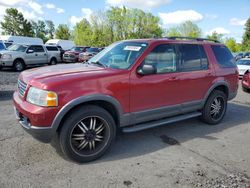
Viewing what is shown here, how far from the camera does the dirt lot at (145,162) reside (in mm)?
3385

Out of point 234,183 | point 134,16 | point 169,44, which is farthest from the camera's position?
point 134,16

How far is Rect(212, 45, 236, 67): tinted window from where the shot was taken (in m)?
5.77

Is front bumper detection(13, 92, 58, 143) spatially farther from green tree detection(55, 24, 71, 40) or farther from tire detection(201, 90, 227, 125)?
green tree detection(55, 24, 71, 40)

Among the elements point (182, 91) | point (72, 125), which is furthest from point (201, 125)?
point (72, 125)

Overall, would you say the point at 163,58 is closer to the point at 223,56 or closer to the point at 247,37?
the point at 223,56

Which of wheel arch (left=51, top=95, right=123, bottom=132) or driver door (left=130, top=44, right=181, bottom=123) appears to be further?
driver door (left=130, top=44, right=181, bottom=123)

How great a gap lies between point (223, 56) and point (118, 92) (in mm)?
3240

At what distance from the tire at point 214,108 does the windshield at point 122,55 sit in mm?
2221

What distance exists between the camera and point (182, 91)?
498 cm

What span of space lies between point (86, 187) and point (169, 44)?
9.95 feet

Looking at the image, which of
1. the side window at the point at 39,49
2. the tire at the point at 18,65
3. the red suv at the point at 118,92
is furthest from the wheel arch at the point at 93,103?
the side window at the point at 39,49

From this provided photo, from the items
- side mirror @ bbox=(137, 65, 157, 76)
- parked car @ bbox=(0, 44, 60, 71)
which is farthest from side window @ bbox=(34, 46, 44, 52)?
side mirror @ bbox=(137, 65, 157, 76)

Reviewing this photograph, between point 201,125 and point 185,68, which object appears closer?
point 185,68

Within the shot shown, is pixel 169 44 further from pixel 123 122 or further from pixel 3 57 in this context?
pixel 3 57
